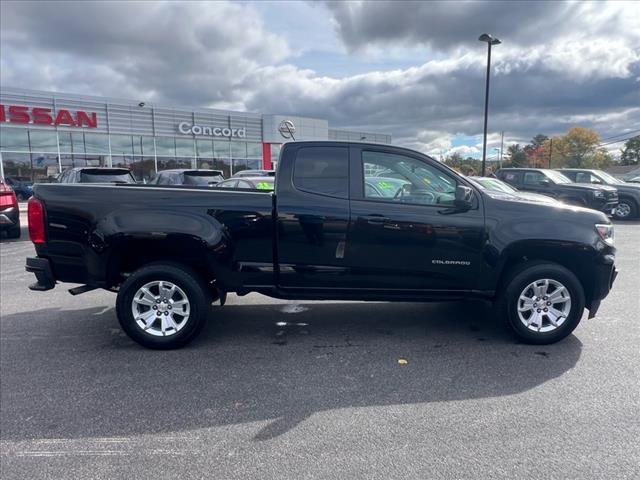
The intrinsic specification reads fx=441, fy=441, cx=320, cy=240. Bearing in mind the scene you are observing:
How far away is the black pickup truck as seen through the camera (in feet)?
13.5

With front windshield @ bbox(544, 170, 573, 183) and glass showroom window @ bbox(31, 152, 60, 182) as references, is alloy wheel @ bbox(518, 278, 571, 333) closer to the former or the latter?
front windshield @ bbox(544, 170, 573, 183)

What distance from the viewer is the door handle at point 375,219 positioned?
4.13 metres

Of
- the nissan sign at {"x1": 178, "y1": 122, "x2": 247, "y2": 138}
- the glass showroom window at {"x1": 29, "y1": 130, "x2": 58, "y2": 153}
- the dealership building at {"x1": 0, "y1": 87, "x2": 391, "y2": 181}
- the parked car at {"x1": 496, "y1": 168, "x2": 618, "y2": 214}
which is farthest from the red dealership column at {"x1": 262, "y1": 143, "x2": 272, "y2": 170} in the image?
the parked car at {"x1": 496, "y1": 168, "x2": 618, "y2": 214}

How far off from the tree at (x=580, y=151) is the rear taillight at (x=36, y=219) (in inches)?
3651

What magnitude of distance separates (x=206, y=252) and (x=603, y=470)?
338 centimetres

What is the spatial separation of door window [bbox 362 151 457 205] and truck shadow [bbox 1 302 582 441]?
143 centimetres

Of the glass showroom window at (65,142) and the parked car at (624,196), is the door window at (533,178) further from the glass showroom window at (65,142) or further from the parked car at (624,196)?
the glass showroom window at (65,142)

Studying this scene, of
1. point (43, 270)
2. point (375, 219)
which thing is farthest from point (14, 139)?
point (375, 219)

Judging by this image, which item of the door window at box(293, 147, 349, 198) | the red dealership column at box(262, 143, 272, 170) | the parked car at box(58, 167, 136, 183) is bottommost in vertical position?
the door window at box(293, 147, 349, 198)

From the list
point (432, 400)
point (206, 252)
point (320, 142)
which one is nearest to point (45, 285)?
point (206, 252)

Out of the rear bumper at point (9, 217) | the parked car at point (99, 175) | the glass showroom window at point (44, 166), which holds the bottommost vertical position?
the rear bumper at point (9, 217)

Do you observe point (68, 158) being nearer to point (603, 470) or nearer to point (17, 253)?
point (17, 253)

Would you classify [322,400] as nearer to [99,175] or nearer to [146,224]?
[146,224]

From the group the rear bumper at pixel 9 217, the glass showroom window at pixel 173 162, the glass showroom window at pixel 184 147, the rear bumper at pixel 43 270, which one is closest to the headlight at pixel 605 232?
the rear bumper at pixel 43 270
